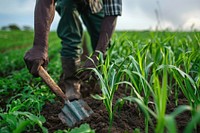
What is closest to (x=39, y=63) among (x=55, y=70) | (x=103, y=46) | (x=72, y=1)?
(x=103, y=46)

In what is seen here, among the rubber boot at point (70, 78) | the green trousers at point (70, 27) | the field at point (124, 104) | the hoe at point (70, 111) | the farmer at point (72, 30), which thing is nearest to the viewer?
the field at point (124, 104)

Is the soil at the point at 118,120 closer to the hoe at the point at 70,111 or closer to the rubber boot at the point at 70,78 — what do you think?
the hoe at the point at 70,111

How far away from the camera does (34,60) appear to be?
7.16 ft

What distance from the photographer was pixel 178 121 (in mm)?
2049

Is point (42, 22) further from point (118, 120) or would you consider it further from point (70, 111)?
point (118, 120)

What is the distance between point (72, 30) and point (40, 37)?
996mm

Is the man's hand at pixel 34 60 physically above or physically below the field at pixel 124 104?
above

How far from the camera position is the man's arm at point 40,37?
7.23 feet

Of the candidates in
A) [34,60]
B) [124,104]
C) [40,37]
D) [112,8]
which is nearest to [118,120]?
[124,104]

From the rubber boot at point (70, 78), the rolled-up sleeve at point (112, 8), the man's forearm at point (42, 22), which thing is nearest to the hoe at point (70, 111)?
the man's forearm at point (42, 22)

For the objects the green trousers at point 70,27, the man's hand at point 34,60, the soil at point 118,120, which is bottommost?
the soil at point 118,120

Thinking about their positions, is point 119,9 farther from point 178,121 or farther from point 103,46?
point 178,121

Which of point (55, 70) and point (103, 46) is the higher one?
point (103, 46)

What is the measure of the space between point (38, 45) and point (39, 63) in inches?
6.8
